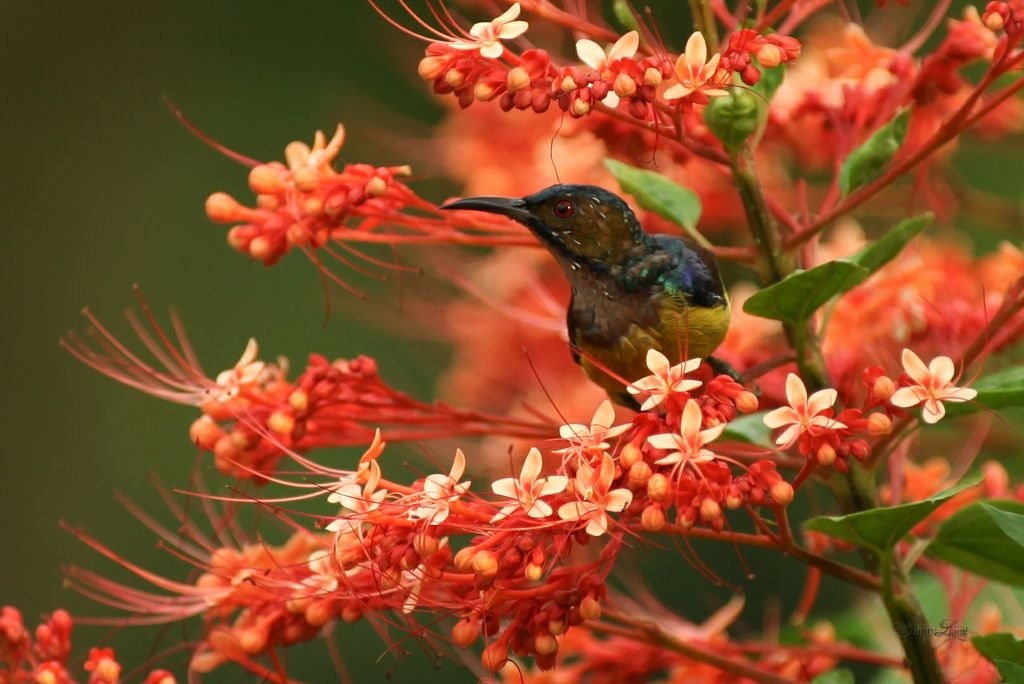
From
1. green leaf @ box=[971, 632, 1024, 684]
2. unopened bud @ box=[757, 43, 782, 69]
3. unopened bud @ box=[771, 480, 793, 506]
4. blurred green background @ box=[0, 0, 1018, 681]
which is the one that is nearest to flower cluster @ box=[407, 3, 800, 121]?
unopened bud @ box=[757, 43, 782, 69]

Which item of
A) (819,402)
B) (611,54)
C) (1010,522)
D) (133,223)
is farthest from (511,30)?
(133,223)

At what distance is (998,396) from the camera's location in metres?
1.73

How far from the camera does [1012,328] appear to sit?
1.96 meters

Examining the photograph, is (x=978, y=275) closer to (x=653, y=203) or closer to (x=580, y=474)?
(x=653, y=203)

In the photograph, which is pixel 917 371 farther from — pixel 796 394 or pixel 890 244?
pixel 890 244

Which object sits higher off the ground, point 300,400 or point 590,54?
point 590,54

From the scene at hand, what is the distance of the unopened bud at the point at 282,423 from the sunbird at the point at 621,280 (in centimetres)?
38

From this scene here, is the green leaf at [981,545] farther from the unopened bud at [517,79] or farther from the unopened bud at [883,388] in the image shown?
the unopened bud at [517,79]

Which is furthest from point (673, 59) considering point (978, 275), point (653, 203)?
point (978, 275)

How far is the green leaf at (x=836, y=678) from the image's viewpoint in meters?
1.90

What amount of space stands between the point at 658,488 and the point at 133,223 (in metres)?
5.94

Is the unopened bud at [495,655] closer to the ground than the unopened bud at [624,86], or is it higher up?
closer to the ground

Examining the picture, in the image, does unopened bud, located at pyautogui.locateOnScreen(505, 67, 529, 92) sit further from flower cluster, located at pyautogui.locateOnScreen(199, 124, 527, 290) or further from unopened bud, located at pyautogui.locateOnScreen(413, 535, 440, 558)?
unopened bud, located at pyautogui.locateOnScreen(413, 535, 440, 558)

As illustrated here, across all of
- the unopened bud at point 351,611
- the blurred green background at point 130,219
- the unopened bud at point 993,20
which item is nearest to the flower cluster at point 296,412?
the unopened bud at point 351,611
